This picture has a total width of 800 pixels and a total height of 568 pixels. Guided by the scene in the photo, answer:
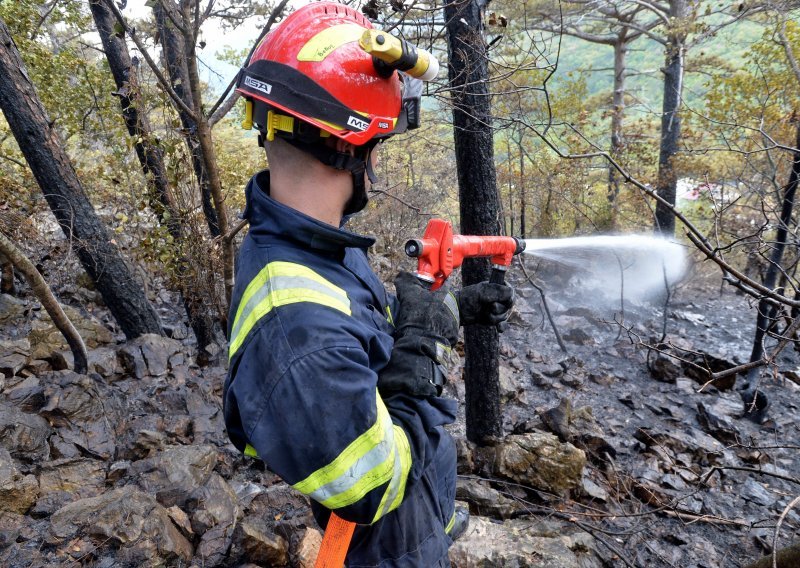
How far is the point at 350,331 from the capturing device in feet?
4.55

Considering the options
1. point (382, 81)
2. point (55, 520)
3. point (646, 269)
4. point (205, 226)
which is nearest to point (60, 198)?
point (205, 226)

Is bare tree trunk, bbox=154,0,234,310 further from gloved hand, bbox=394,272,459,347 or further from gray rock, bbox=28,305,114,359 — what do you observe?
gloved hand, bbox=394,272,459,347

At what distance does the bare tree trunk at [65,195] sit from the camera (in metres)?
5.02

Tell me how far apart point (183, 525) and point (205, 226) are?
4.27 meters

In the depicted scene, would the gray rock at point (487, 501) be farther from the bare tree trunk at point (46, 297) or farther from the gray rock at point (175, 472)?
the bare tree trunk at point (46, 297)

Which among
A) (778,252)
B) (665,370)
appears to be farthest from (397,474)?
(778,252)

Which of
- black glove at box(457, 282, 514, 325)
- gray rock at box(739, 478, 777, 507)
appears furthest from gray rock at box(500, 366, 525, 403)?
black glove at box(457, 282, 514, 325)

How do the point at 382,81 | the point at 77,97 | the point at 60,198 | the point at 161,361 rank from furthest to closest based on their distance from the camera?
the point at 77,97, the point at 161,361, the point at 60,198, the point at 382,81

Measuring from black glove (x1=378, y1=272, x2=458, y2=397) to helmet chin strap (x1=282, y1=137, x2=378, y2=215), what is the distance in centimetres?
49

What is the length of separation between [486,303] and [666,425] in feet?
19.2

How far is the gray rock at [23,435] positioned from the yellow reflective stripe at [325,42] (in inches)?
173

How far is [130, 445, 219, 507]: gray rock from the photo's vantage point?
354 centimetres

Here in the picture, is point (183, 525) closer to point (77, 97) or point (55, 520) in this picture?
point (55, 520)

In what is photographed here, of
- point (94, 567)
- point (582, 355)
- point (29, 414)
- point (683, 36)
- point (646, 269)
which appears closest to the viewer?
point (94, 567)
